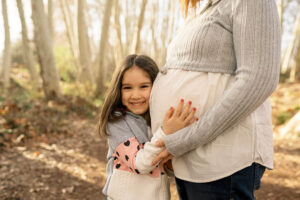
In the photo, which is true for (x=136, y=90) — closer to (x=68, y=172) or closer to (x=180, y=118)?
(x=180, y=118)

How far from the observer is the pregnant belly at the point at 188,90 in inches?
38.9

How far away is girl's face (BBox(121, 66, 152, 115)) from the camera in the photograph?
4.79 feet

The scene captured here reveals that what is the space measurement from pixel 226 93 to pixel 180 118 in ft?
0.77

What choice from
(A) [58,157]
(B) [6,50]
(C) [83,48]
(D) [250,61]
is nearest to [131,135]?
(D) [250,61]

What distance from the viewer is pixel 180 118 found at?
1044 millimetres

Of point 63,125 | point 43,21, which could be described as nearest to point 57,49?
point 43,21

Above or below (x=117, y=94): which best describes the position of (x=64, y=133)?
below

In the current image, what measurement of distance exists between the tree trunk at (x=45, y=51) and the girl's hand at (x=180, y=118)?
6287 millimetres

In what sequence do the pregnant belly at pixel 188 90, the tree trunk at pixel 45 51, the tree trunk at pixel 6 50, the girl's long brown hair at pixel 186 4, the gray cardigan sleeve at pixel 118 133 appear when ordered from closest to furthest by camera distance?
the pregnant belly at pixel 188 90
the girl's long brown hair at pixel 186 4
the gray cardigan sleeve at pixel 118 133
the tree trunk at pixel 45 51
the tree trunk at pixel 6 50

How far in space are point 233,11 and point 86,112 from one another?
644 centimetres

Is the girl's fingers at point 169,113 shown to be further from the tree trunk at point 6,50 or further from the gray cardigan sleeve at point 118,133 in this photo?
the tree trunk at point 6,50

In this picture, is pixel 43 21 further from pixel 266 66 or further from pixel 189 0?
pixel 266 66

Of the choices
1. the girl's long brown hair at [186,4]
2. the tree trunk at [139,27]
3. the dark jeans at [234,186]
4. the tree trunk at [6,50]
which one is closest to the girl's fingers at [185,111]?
the dark jeans at [234,186]

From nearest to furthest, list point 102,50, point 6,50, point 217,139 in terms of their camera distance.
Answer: point 217,139 → point 102,50 → point 6,50
